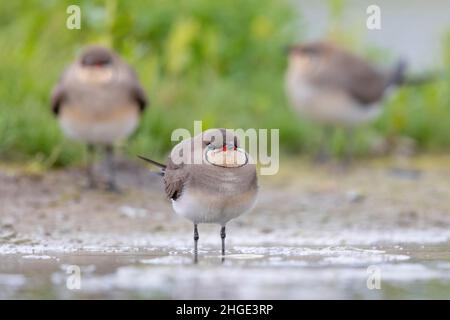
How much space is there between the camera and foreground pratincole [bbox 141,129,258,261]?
644cm

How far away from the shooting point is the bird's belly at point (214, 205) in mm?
6473

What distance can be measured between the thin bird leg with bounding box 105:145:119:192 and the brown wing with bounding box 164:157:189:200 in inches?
85.2

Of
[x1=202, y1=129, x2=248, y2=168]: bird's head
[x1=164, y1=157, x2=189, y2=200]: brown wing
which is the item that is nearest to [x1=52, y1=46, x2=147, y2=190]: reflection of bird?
[x1=164, y1=157, x2=189, y2=200]: brown wing

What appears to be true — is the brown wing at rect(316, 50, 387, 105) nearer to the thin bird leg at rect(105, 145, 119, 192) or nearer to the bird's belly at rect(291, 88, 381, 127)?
the bird's belly at rect(291, 88, 381, 127)

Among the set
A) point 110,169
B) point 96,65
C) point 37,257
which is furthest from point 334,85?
point 37,257

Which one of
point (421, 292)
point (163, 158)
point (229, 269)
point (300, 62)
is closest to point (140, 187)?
point (163, 158)

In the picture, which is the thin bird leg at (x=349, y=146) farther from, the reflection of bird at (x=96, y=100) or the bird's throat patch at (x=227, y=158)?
the bird's throat patch at (x=227, y=158)

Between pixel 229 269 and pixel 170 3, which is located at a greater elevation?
pixel 170 3

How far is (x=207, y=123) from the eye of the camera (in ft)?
32.0

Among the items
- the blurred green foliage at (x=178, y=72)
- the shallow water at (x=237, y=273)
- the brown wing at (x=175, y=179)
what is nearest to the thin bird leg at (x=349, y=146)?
the blurred green foliage at (x=178, y=72)

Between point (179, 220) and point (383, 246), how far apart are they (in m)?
1.72

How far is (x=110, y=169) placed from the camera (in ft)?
30.2

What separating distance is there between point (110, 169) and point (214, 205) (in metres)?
2.83
